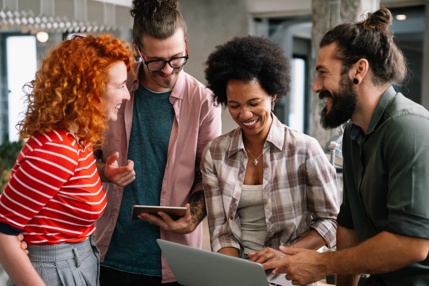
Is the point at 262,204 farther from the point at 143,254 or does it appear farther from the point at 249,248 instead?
the point at 143,254

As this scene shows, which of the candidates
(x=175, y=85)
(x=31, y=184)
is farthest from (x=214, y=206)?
(x=31, y=184)

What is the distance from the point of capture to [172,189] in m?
1.86

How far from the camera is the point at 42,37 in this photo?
4258 millimetres

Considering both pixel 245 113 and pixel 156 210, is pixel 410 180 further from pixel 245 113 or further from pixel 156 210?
pixel 156 210

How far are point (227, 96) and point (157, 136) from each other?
1.22ft

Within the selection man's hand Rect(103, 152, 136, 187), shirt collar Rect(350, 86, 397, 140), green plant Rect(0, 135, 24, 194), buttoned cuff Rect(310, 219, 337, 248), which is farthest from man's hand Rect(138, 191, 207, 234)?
green plant Rect(0, 135, 24, 194)

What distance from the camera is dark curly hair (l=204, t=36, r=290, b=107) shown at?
1779 mm

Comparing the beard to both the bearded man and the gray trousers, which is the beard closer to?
the bearded man

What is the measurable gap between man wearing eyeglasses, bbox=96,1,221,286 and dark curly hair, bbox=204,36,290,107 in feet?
0.40

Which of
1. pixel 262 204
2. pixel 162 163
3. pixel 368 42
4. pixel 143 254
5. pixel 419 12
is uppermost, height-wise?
pixel 419 12

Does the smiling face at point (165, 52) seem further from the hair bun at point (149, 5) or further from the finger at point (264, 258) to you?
the finger at point (264, 258)

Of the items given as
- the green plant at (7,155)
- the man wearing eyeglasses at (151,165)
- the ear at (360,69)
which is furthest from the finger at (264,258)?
the green plant at (7,155)

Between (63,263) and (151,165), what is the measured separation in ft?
2.00

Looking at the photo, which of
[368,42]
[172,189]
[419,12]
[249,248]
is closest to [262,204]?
[249,248]
